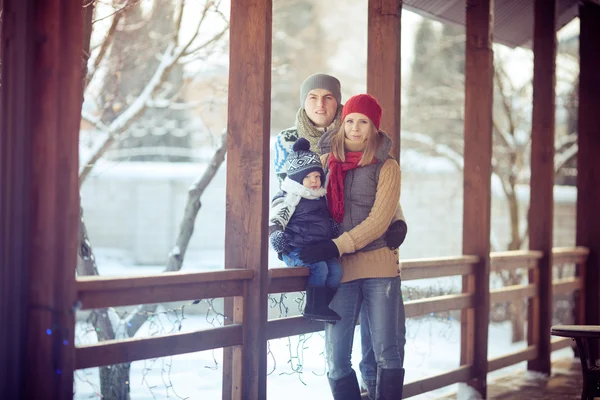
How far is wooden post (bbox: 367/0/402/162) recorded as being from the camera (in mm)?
4316

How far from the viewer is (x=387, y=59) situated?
14.2ft

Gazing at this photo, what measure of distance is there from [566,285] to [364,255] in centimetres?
377

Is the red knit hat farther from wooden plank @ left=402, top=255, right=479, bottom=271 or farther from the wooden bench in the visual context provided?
the wooden bench

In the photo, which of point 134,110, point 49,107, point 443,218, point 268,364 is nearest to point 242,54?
point 49,107

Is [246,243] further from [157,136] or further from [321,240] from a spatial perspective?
[157,136]

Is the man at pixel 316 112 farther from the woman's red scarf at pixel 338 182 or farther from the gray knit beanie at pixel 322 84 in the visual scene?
the woman's red scarf at pixel 338 182

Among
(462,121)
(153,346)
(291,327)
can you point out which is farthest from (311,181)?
(462,121)

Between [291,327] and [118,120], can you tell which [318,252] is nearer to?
[291,327]

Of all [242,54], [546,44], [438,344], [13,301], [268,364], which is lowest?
[438,344]

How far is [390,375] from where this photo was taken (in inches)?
139

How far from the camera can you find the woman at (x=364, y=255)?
3.49 meters

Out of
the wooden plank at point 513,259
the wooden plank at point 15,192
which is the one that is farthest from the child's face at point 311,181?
the wooden plank at point 513,259

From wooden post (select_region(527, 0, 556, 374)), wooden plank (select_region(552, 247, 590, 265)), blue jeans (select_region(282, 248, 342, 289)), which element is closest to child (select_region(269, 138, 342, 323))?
blue jeans (select_region(282, 248, 342, 289))

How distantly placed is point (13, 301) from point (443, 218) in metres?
10.7
